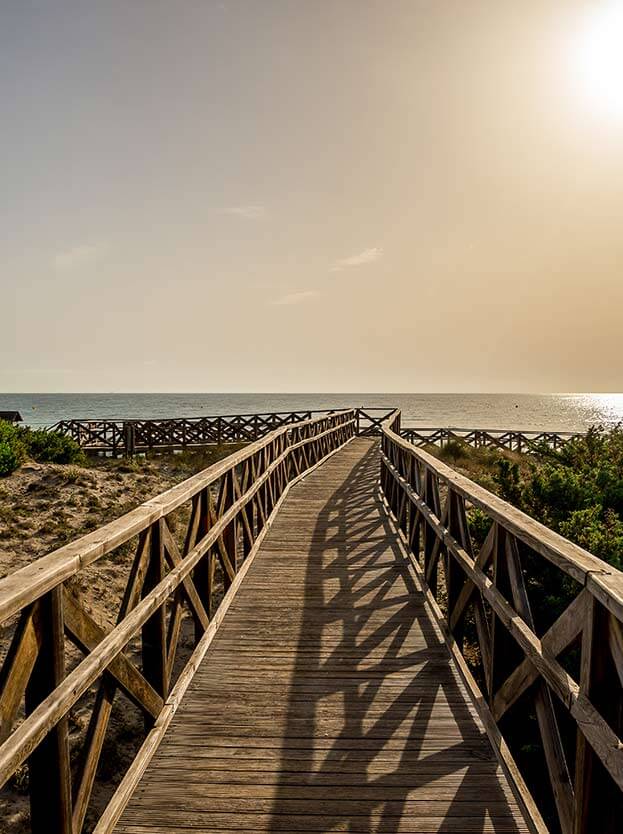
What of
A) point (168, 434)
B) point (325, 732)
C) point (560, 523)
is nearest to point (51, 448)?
point (168, 434)

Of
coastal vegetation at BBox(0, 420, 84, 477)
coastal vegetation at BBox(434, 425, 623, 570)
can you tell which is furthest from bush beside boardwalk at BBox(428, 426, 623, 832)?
coastal vegetation at BBox(0, 420, 84, 477)

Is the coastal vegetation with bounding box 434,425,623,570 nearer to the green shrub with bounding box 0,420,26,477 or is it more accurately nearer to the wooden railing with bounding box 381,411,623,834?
the wooden railing with bounding box 381,411,623,834

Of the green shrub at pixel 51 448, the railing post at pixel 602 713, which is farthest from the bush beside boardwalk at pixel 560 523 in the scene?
the green shrub at pixel 51 448

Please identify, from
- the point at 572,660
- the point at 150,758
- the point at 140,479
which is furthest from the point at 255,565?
the point at 140,479

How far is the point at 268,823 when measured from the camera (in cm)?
265

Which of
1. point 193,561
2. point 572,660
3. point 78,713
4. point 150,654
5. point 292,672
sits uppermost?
point 193,561

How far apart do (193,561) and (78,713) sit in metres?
3.21

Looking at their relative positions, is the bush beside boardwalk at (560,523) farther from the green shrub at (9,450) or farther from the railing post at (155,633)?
the green shrub at (9,450)

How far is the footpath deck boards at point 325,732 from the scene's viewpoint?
2727mm

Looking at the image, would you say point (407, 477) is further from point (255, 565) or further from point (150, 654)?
point (150, 654)

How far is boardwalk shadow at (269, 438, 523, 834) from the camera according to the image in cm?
275

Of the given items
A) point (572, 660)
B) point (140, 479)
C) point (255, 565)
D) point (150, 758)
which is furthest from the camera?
point (140, 479)

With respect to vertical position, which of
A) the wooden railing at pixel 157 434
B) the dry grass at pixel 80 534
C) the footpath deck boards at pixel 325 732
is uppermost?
the wooden railing at pixel 157 434

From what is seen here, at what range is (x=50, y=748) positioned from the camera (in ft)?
6.90
